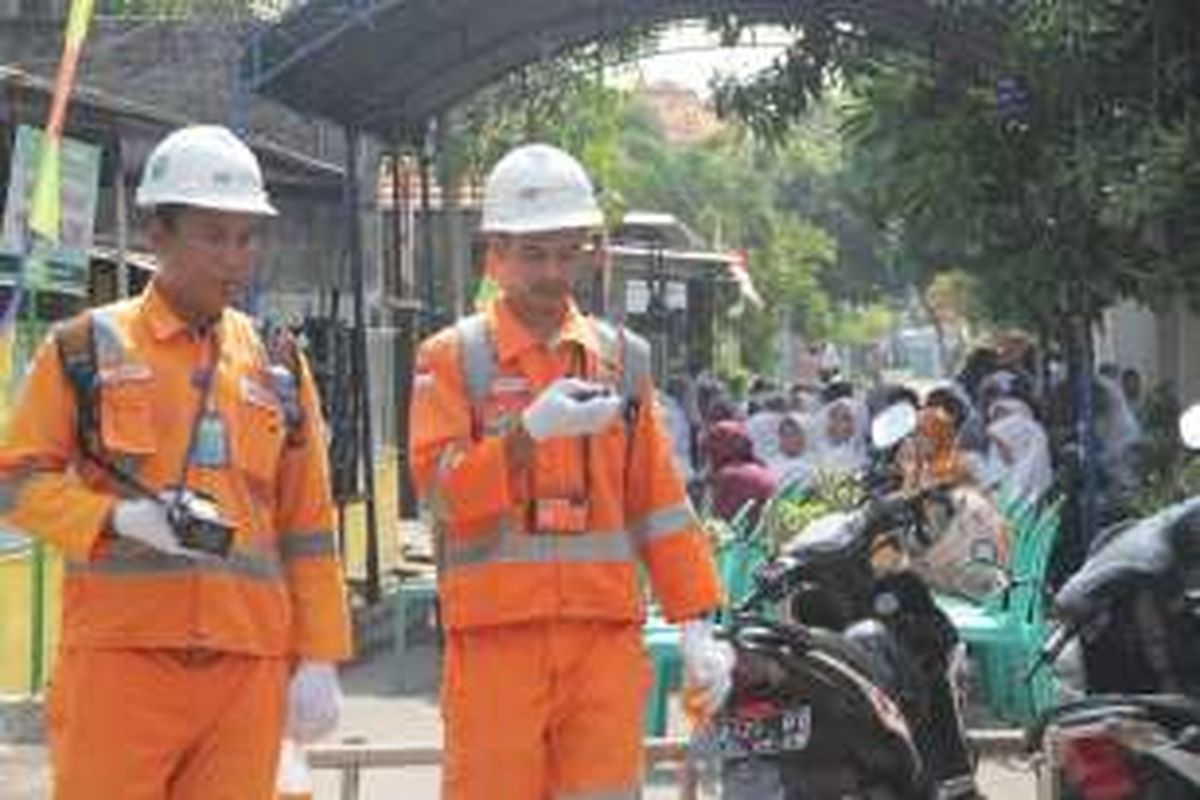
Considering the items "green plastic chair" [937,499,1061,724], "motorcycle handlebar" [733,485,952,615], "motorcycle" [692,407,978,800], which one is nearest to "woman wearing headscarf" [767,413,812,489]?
"green plastic chair" [937,499,1061,724]

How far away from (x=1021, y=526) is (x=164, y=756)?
6.23 m

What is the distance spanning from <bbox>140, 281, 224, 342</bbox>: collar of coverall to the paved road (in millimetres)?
3859

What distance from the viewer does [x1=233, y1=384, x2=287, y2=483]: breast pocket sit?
5.11m

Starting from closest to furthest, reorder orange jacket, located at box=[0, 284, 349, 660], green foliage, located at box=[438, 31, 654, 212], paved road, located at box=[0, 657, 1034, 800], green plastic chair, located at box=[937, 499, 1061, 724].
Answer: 1. orange jacket, located at box=[0, 284, 349, 660]
2. paved road, located at box=[0, 657, 1034, 800]
3. green plastic chair, located at box=[937, 499, 1061, 724]
4. green foliage, located at box=[438, 31, 654, 212]

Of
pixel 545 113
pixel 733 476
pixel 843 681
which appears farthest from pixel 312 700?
pixel 545 113

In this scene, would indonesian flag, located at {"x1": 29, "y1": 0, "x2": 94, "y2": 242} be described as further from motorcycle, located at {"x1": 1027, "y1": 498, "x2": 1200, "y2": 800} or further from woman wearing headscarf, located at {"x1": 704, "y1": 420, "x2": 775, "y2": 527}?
motorcycle, located at {"x1": 1027, "y1": 498, "x2": 1200, "y2": 800}

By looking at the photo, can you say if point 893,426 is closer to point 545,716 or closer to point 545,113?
point 545,716

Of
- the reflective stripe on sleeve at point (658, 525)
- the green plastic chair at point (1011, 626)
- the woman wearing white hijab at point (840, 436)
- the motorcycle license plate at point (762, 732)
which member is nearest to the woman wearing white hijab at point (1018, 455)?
the woman wearing white hijab at point (840, 436)

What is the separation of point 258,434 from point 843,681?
5.46 ft

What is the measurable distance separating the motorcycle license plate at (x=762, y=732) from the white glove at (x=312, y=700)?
1108mm

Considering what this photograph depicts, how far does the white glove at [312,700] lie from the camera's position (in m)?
5.21

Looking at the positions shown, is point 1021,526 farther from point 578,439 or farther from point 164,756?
point 164,756

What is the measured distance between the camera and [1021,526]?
1057cm

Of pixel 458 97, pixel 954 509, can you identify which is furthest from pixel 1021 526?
pixel 458 97
